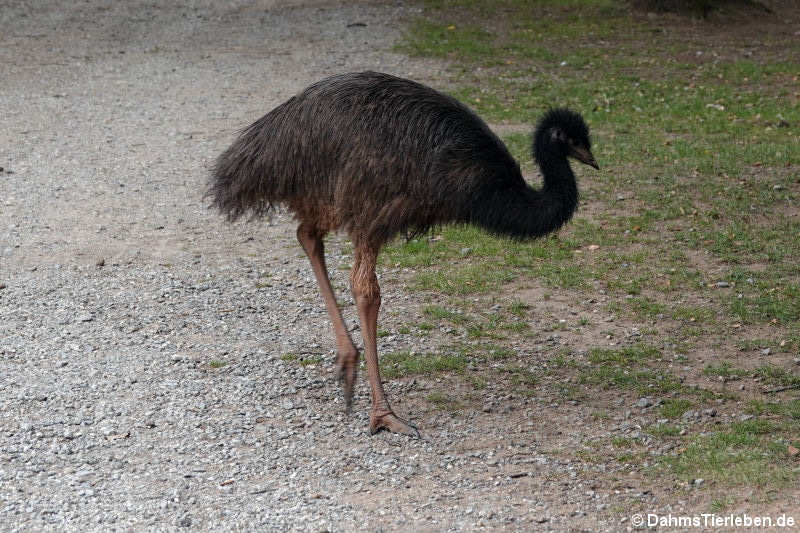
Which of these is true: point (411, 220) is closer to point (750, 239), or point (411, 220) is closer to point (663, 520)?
point (663, 520)

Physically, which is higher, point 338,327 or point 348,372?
point 338,327

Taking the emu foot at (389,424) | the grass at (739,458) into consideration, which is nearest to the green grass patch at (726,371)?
the grass at (739,458)

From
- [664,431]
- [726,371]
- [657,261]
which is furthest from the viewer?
[657,261]

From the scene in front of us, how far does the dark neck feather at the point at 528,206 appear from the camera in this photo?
5.71 m

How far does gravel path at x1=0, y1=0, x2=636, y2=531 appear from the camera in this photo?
5027 millimetres

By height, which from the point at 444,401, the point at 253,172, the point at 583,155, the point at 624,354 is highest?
the point at 583,155

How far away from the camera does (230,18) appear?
2106 cm

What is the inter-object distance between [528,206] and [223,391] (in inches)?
84.5

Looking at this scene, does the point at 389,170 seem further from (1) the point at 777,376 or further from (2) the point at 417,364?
(1) the point at 777,376

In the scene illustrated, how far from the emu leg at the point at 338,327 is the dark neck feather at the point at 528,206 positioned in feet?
3.43

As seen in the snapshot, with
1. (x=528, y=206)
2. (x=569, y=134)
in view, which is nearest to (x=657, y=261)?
(x=569, y=134)

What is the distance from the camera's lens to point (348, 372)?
605cm

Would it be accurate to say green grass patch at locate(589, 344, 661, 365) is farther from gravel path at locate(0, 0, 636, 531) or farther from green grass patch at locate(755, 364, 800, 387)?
gravel path at locate(0, 0, 636, 531)

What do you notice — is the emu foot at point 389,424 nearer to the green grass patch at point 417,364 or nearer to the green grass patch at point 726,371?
the green grass patch at point 417,364
